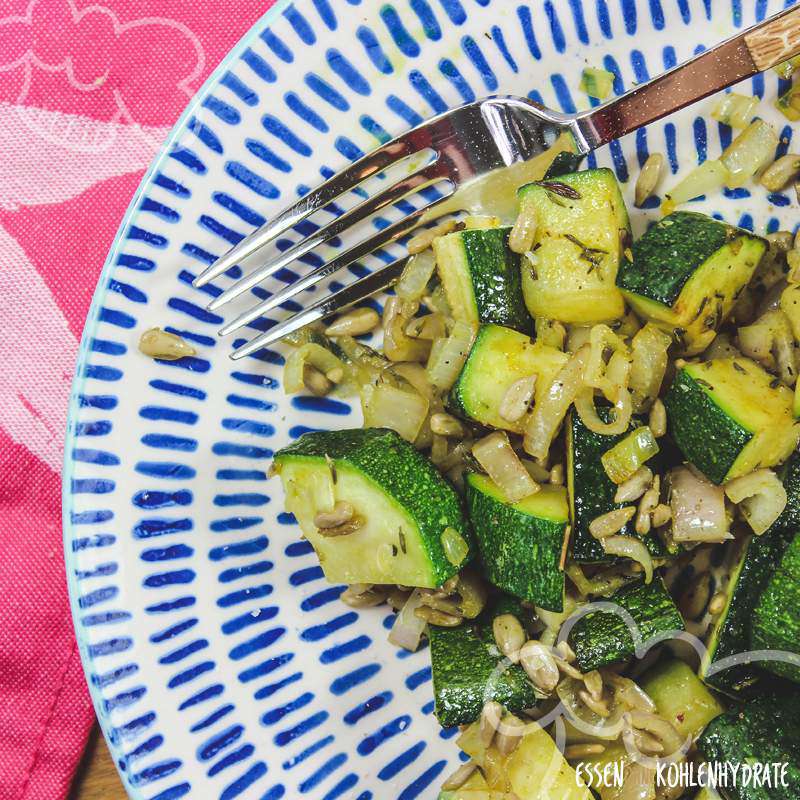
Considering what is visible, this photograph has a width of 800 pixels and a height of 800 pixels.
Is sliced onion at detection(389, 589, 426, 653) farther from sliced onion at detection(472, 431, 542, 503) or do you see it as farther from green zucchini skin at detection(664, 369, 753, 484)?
green zucchini skin at detection(664, 369, 753, 484)

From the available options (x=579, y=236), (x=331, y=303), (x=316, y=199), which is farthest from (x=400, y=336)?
(x=579, y=236)

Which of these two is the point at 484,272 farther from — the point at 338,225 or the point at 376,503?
the point at 376,503

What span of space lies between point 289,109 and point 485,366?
86cm

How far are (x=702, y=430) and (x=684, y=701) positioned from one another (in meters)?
0.77

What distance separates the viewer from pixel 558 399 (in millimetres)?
2010

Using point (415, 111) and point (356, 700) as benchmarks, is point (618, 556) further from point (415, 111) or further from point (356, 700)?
point (415, 111)

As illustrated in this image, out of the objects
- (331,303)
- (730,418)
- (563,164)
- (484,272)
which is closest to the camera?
(730,418)

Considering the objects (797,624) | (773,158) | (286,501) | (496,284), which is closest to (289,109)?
(496,284)

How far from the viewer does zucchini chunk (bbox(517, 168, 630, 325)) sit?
2.07m

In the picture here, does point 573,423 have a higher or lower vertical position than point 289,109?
lower

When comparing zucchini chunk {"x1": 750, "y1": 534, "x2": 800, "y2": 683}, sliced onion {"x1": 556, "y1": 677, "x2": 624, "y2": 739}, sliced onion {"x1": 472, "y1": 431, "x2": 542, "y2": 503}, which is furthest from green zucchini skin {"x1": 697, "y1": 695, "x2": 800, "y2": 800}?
sliced onion {"x1": 472, "y1": 431, "x2": 542, "y2": 503}

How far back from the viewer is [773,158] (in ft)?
7.45

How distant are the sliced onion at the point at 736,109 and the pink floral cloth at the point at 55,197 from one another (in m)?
1.43

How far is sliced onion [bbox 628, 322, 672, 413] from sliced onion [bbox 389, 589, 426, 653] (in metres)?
0.81
